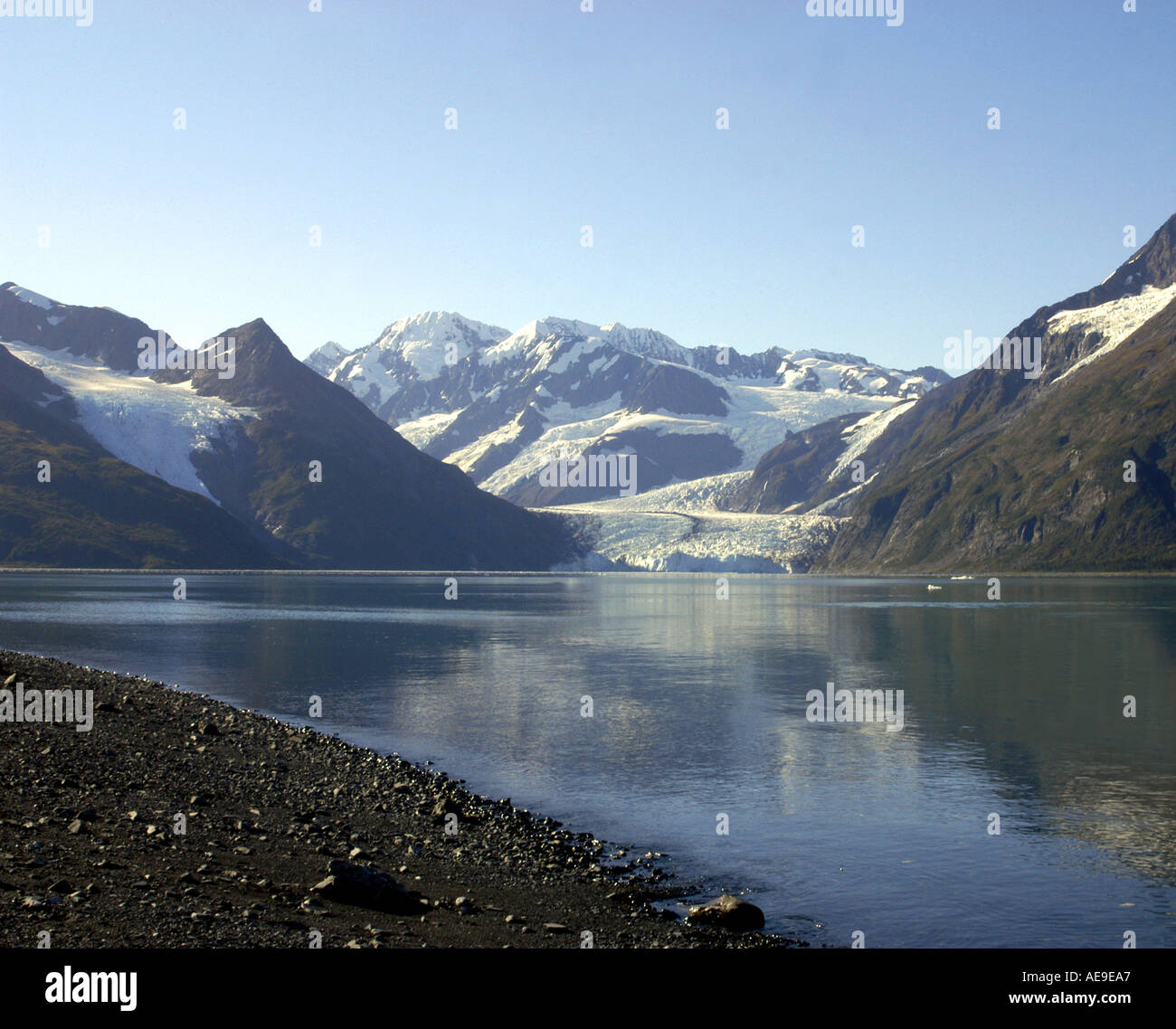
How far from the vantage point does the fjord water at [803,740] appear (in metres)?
25.5

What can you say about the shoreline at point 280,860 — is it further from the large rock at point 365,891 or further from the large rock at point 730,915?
the large rock at point 730,915

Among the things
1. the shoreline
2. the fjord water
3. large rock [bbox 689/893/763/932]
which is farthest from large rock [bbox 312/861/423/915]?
the fjord water

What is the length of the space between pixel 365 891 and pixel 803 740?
2880cm

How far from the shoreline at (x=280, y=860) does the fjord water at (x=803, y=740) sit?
2.71 metres

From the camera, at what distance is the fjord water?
2550 centimetres

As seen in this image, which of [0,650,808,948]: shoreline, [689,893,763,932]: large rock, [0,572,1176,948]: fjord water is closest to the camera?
[0,650,808,948]: shoreline

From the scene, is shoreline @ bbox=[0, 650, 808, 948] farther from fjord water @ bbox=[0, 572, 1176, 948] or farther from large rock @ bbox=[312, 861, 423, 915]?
fjord water @ bbox=[0, 572, 1176, 948]

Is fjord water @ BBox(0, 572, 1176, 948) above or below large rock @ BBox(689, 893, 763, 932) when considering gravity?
below

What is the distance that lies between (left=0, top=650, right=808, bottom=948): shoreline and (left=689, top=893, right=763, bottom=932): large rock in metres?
0.31

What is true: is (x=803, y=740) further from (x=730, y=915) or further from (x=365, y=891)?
(x=365, y=891)

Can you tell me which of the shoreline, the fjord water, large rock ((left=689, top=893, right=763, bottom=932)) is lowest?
the fjord water

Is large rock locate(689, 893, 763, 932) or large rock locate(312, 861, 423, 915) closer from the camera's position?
large rock locate(312, 861, 423, 915)
